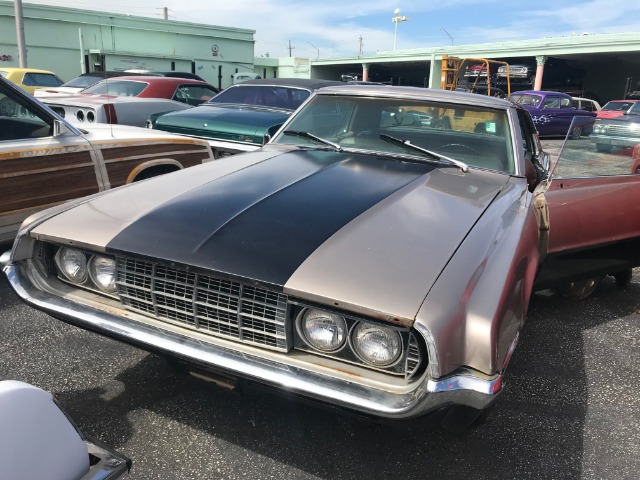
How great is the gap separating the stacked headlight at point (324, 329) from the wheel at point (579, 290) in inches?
109

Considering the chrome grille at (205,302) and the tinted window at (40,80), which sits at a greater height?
the tinted window at (40,80)

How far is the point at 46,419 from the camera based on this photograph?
1.27 metres

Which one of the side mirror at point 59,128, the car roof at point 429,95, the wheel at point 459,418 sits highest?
the car roof at point 429,95

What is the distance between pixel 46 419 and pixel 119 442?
3.34 ft

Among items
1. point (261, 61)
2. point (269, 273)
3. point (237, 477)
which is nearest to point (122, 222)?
point (269, 273)

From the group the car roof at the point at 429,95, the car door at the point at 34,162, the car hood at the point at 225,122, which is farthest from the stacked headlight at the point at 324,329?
the car hood at the point at 225,122

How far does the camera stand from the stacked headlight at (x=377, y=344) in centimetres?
174

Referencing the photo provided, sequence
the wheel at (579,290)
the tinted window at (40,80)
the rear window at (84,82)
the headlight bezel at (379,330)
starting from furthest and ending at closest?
the tinted window at (40,80) → the rear window at (84,82) → the wheel at (579,290) → the headlight bezel at (379,330)

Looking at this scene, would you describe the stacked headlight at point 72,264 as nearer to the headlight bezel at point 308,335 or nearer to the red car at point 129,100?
the headlight bezel at point 308,335

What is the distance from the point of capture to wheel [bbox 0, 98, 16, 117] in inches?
148

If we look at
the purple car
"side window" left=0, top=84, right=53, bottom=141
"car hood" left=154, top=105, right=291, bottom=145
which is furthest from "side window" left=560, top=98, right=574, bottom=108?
"side window" left=0, top=84, right=53, bottom=141

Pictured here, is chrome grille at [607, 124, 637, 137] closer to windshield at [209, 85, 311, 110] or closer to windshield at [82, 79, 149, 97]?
windshield at [209, 85, 311, 110]

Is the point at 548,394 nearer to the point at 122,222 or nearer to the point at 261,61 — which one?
the point at 122,222

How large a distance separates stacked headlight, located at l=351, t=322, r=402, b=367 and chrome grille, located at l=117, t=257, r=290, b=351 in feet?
0.90
